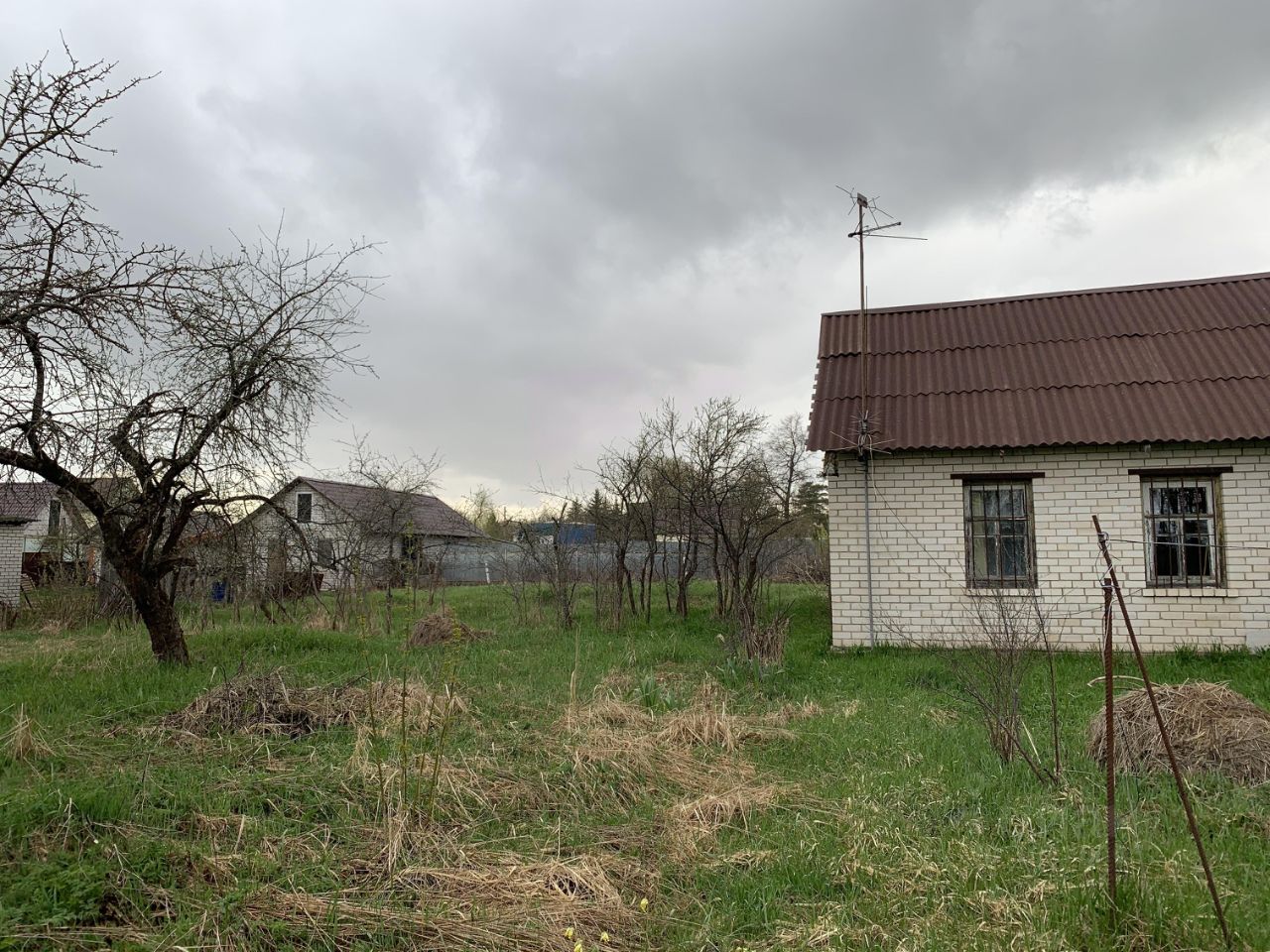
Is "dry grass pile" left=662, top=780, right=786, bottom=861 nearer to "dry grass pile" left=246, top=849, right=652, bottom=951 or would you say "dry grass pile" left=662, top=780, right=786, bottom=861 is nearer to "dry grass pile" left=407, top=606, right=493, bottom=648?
"dry grass pile" left=246, top=849, right=652, bottom=951

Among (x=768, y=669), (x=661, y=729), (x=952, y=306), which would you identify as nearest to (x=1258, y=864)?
(x=661, y=729)

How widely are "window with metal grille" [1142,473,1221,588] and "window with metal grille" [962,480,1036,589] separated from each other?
1382 mm

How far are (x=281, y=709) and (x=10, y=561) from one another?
22.0 meters

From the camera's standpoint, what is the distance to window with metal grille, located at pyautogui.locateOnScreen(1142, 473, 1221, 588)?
30.8ft

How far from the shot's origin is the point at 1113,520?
948 cm

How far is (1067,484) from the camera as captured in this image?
9.65m

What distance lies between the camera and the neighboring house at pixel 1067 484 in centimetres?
920

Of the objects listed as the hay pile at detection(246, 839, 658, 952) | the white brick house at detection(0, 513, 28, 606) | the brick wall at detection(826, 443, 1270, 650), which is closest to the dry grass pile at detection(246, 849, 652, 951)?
the hay pile at detection(246, 839, 658, 952)

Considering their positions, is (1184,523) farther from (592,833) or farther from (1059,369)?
(592,833)

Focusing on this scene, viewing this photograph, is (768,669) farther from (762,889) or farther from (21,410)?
(21,410)

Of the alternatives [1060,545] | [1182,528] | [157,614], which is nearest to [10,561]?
[157,614]

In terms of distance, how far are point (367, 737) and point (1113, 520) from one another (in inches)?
357

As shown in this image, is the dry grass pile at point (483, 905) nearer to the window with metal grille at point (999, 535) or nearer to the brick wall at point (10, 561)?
the window with metal grille at point (999, 535)

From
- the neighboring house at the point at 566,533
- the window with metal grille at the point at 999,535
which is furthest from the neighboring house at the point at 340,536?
the window with metal grille at the point at 999,535
